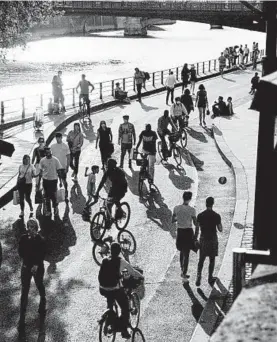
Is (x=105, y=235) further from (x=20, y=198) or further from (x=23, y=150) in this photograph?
(x=23, y=150)

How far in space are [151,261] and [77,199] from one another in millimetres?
4345

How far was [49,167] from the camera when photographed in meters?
13.8

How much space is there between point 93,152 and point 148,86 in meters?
17.7

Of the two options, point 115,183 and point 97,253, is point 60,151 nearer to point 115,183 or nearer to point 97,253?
point 115,183

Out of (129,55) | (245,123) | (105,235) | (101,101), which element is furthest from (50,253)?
(129,55)

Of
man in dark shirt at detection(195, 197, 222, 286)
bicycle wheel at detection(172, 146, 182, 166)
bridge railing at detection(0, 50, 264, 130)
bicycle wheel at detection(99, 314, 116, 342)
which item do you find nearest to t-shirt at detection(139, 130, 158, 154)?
bicycle wheel at detection(172, 146, 182, 166)

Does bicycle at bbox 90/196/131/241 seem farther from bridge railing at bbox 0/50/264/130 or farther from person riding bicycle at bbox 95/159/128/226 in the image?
bridge railing at bbox 0/50/264/130

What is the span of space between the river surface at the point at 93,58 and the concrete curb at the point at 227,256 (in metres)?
22.3

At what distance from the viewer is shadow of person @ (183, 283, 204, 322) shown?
9438mm

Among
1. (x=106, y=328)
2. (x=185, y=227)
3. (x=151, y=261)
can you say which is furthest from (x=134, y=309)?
(x=151, y=261)

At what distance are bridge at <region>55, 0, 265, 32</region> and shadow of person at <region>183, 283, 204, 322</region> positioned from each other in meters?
51.2

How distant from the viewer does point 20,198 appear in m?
13.9

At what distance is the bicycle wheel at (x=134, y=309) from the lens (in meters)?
8.68

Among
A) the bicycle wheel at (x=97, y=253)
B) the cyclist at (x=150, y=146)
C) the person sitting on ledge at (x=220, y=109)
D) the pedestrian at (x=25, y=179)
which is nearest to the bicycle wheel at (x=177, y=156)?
the cyclist at (x=150, y=146)
